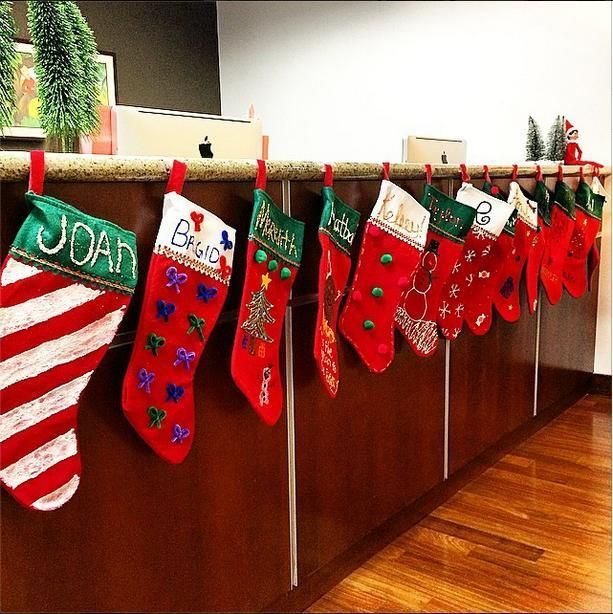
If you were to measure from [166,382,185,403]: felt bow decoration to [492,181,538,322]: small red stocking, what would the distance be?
127cm

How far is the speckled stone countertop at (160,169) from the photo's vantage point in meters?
0.99

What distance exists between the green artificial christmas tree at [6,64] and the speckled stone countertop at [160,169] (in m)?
0.20

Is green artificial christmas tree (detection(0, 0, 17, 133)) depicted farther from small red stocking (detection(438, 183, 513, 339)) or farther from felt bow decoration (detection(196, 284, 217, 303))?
small red stocking (detection(438, 183, 513, 339))

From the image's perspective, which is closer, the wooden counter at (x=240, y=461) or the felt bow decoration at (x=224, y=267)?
the wooden counter at (x=240, y=461)

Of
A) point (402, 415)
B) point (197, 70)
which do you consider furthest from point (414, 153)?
point (197, 70)

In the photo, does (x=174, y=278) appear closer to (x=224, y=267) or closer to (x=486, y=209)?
(x=224, y=267)

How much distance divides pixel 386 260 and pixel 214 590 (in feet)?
2.64

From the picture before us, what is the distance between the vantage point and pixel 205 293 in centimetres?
121

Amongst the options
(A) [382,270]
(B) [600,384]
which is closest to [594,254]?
(B) [600,384]

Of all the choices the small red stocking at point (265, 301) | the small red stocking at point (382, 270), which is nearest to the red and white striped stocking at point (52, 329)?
the small red stocking at point (265, 301)

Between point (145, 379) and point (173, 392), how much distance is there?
64mm

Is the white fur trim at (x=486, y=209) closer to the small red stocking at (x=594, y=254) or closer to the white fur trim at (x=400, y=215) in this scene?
the white fur trim at (x=400, y=215)

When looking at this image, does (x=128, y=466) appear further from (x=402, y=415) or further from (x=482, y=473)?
(x=482, y=473)

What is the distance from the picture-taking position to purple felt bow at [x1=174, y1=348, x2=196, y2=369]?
46.8 inches
